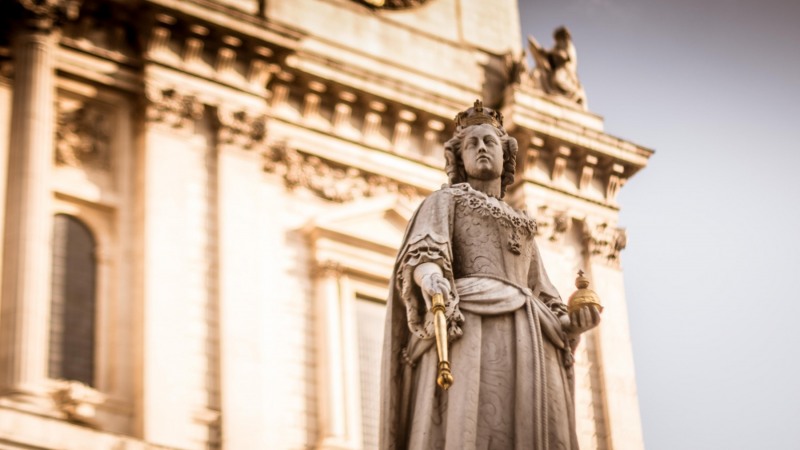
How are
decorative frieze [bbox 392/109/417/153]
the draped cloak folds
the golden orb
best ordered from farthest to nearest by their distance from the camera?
decorative frieze [bbox 392/109/417/153] < the golden orb < the draped cloak folds

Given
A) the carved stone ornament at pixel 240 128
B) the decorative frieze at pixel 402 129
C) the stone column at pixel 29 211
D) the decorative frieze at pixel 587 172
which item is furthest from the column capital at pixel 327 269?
the decorative frieze at pixel 587 172

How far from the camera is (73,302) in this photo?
915 inches

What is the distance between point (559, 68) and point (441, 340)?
1924 cm

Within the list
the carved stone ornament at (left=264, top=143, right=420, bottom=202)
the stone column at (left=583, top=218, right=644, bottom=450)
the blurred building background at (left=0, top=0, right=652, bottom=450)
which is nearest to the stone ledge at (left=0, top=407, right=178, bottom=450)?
the blurred building background at (left=0, top=0, right=652, bottom=450)

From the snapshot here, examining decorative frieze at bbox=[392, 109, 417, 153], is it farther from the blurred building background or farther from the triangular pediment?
the triangular pediment

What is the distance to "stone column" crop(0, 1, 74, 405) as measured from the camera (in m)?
21.6

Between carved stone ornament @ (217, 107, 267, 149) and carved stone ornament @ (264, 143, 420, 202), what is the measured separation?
16.1 inches

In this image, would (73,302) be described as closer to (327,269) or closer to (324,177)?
(327,269)

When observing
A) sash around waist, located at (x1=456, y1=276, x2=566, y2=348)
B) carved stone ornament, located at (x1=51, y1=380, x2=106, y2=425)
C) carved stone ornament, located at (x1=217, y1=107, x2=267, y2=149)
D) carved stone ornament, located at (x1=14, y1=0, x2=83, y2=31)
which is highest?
carved stone ornament, located at (x1=14, y1=0, x2=83, y2=31)

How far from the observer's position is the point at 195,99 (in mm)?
24906

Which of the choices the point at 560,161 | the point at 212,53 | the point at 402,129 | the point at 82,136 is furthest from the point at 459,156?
the point at 560,161

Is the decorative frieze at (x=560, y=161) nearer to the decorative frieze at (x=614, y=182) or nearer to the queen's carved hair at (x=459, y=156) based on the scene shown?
the decorative frieze at (x=614, y=182)

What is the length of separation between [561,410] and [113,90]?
14.6 m

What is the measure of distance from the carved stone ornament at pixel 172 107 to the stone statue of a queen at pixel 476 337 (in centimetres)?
1320
